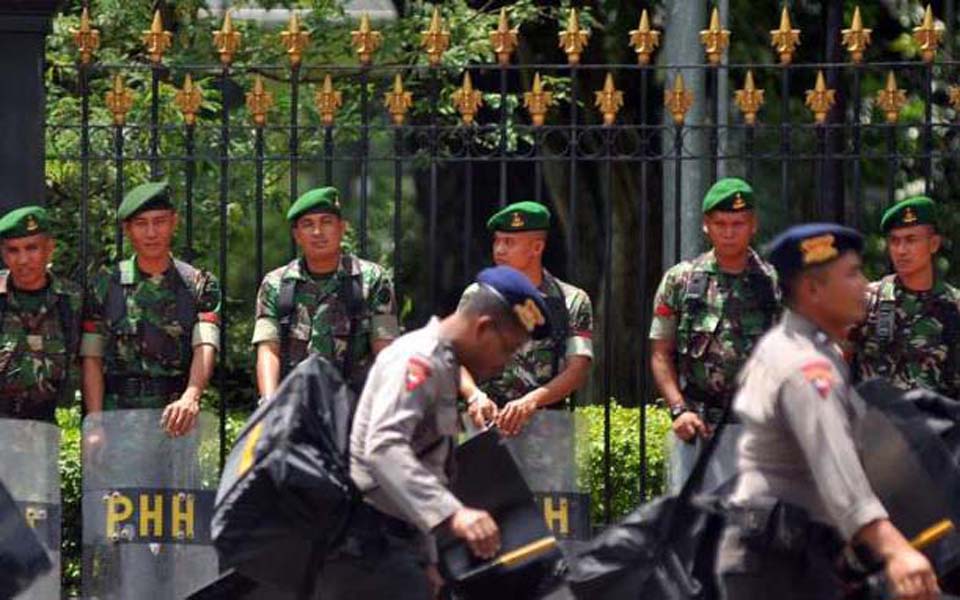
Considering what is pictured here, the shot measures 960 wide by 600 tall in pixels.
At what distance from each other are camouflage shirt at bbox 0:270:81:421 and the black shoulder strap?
0.83 meters

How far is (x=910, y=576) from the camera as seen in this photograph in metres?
7.41

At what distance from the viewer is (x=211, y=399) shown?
1593cm

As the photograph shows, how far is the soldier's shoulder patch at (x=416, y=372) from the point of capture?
7996mm

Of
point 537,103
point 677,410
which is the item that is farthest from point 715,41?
point 677,410

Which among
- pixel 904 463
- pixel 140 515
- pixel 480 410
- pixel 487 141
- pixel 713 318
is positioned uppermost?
Result: pixel 487 141

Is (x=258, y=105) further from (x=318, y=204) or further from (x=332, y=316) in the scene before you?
(x=332, y=316)


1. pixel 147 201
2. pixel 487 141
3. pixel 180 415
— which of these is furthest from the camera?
pixel 487 141

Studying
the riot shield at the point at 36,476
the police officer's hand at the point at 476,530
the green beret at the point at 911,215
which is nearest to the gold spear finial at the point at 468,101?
the green beret at the point at 911,215

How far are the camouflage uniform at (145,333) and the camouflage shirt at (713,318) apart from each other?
182 centimetres

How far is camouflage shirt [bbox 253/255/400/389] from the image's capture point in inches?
440

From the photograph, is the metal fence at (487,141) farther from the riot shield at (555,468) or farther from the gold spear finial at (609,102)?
the riot shield at (555,468)

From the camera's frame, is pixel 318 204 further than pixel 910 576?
Yes

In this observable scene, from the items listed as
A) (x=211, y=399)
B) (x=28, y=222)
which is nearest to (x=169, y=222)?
(x=28, y=222)

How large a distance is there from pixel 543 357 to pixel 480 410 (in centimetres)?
62
